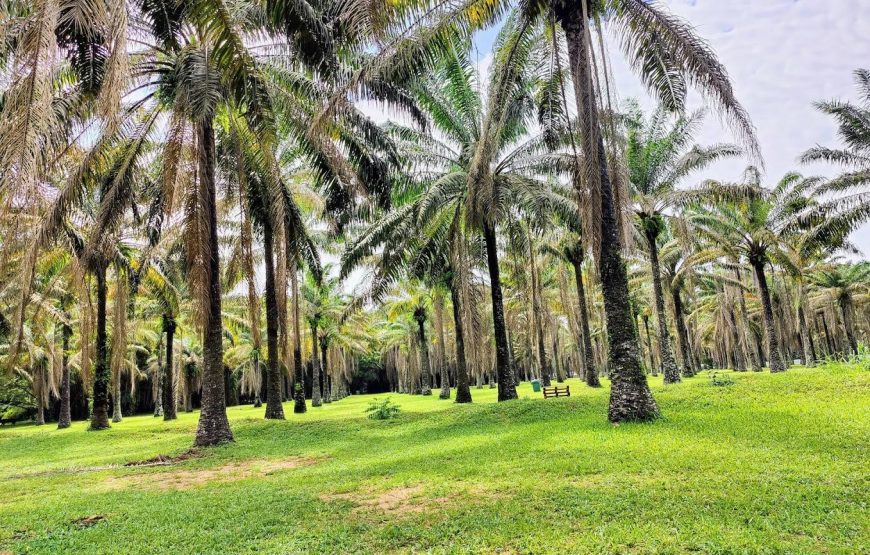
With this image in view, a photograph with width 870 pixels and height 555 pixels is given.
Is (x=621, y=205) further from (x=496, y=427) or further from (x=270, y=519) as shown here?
(x=270, y=519)

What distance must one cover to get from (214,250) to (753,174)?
75.5 ft

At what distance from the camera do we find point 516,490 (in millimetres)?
6793

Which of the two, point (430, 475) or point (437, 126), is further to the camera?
point (437, 126)

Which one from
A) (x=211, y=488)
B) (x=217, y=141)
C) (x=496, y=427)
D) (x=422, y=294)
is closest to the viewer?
(x=211, y=488)

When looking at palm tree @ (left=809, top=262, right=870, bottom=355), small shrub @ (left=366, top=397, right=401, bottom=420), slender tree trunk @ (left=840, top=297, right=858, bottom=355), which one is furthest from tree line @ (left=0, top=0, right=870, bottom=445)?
Result: slender tree trunk @ (left=840, top=297, right=858, bottom=355)

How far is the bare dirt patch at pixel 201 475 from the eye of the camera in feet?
31.1

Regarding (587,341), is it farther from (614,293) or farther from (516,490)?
(516,490)

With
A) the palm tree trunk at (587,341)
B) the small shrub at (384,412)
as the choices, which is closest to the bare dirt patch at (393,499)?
the small shrub at (384,412)

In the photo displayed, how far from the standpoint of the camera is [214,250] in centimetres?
1379

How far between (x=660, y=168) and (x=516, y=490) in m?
18.8

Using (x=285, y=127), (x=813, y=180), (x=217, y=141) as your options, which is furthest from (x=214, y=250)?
(x=813, y=180)

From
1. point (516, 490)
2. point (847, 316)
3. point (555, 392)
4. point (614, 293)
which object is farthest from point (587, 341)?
point (847, 316)

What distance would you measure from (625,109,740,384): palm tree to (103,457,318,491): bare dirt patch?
1635cm

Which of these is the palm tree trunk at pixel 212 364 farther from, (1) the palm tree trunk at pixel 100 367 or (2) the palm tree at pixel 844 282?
(2) the palm tree at pixel 844 282
